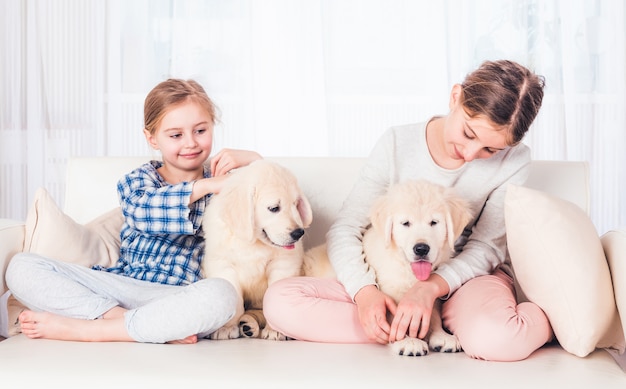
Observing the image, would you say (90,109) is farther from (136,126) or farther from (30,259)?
(30,259)

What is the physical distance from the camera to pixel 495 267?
2109mm

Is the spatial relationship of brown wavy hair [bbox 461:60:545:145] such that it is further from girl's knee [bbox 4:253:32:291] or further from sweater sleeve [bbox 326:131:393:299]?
girl's knee [bbox 4:253:32:291]

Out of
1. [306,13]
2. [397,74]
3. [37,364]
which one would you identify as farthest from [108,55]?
[37,364]

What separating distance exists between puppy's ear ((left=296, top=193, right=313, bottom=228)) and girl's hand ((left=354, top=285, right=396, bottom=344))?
0.30 metres

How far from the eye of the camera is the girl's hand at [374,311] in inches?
70.3

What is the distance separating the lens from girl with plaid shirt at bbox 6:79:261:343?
1792mm

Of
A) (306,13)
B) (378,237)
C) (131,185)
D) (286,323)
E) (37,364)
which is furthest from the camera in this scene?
(306,13)

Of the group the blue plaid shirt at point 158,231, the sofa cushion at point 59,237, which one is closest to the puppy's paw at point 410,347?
the blue plaid shirt at point 158,231

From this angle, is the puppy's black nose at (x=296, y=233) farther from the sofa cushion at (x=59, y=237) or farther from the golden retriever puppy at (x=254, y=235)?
the sofa cushion at (x=59, y=237)

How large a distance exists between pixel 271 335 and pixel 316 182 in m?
0.62

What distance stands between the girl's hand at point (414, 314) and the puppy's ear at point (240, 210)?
483 mm

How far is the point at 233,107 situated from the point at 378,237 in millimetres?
2112

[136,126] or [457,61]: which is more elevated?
[457,61]

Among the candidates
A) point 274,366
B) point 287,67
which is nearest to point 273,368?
point 274,366
